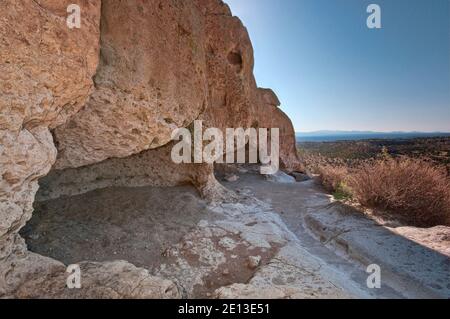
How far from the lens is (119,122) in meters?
4.18

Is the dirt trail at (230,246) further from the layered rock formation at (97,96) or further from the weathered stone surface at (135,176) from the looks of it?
the layered rock formation at (97,96)

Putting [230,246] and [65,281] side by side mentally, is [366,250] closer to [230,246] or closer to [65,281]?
[230,246]

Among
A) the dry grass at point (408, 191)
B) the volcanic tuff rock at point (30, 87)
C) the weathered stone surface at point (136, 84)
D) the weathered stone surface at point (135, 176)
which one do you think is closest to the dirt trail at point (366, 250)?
the dry grass at point (408, 191)

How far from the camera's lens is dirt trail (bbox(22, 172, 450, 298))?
300cm

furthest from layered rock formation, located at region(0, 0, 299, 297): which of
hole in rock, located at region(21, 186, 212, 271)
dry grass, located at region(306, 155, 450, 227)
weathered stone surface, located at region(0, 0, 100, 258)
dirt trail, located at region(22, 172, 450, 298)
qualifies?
dry grass, located at region(306, 155, 450, 227)

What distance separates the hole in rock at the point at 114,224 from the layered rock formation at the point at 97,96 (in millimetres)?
444

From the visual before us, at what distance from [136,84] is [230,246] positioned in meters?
2.98

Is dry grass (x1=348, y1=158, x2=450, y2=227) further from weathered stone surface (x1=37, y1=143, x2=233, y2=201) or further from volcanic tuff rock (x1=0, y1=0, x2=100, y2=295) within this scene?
volcanic tuff rock (x1=0, y1=0, x2=100, y2=295)

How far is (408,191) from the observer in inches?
207

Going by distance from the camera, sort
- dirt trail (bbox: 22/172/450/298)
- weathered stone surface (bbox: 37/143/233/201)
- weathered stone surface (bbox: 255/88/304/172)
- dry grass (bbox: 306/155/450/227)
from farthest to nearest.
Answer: weathered stone surface (bbox: 255/88/304/172)
dry grass (bbox: 306/155/450/227)
weathered stone surface (bbox: 37/143/233/201)
dirt trail (bbox: 22/172/450/298)

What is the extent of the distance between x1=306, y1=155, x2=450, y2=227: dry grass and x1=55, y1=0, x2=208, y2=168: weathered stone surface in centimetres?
436

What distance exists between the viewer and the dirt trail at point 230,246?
3000 mm
